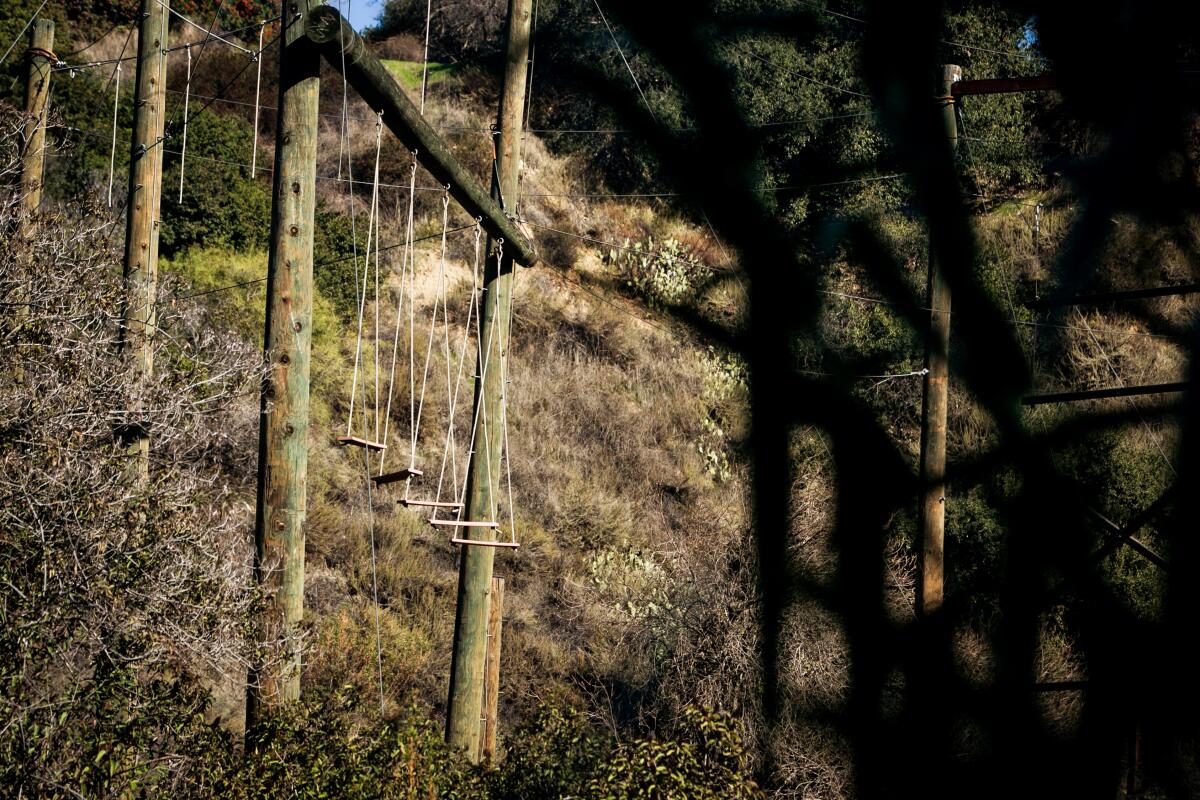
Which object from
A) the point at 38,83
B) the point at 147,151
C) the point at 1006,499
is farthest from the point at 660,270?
the point at 147,151

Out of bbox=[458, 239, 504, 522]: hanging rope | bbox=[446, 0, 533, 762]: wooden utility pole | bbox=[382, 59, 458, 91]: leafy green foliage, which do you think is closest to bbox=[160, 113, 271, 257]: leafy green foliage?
bbox=[382, 59, 458, 91]: leafy green foliage

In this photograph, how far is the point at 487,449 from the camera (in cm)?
857

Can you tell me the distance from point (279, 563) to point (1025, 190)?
19028 millimetres

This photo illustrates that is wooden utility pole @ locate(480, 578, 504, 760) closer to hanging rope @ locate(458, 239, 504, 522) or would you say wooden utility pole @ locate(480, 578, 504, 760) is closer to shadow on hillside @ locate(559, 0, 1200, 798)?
hanging rope @ locate(458, 239, 504, 522)

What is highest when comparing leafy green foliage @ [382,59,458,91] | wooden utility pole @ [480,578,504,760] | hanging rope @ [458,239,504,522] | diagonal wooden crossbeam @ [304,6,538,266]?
leafy green foliage @ [382,59,458,91]

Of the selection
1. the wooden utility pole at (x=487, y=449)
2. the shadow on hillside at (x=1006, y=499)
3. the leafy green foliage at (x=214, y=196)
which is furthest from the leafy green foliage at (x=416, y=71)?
the wooden utility pole at (x=487, y=449)

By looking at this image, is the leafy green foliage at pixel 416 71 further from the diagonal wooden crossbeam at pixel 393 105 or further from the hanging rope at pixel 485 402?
the diagonal wooden crossbeam at pixel 393 105

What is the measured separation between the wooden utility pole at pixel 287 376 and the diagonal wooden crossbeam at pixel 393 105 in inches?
7.4

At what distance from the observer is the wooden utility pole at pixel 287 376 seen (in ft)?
18.5

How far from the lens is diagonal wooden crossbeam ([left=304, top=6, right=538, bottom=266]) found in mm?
5379

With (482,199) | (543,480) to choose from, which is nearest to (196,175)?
(543,480)

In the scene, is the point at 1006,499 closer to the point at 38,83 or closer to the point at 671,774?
the point at 671,774

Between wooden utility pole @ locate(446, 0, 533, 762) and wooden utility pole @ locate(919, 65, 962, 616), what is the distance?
4120 mm

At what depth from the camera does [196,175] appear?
696 inches
